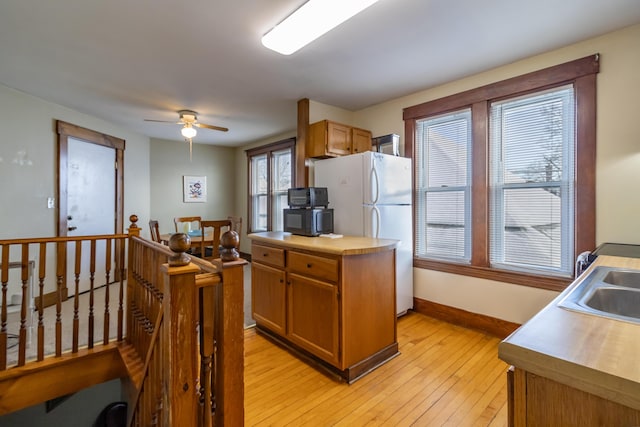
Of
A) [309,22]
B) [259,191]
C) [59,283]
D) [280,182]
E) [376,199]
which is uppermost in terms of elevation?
[309,22]

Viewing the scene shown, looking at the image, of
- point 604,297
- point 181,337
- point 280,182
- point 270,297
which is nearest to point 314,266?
point 270,297

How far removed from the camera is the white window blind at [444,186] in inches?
118

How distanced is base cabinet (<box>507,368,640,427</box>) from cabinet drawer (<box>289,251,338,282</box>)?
4.47ft

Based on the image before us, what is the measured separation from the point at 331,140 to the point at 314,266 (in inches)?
65.4

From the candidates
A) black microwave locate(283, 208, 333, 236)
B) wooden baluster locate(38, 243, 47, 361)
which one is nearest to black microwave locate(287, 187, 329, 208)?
black microwave locate(283, 208, 333, 236)

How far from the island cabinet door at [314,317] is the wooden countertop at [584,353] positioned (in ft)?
4.45

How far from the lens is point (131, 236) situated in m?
2.28

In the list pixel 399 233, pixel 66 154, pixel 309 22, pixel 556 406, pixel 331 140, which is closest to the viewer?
pixel 556 406

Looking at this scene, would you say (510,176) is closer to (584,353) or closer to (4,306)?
(584,353)

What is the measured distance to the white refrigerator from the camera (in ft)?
9.39

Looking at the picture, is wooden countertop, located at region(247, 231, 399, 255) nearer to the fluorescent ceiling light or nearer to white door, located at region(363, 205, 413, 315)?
white door, located at region(363, 205, 413, 315)

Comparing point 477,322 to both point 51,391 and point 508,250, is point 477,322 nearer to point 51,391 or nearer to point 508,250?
point 508,250

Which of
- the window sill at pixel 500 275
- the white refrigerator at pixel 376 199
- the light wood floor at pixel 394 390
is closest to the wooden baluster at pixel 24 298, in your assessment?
the light wood floor at pixel 394 390

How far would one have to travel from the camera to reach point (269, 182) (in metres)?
5.57
